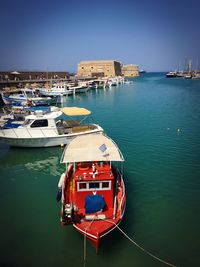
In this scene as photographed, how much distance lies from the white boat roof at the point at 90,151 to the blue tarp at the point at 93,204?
197 cm

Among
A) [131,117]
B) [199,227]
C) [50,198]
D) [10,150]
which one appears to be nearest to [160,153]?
[199,227]

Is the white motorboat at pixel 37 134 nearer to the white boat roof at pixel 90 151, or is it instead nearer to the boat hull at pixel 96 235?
the white boat roof at pixel 90 151

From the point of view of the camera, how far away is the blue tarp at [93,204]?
1028 centimetres

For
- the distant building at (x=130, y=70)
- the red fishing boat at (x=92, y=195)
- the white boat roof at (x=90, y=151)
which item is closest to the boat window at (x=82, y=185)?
the red fishing boat at (x=92, y=195)

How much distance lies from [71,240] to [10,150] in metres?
13.9

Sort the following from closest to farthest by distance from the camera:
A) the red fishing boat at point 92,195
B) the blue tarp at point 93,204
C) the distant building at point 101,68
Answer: the red fishing boat at point 92,195
the blue tarp at point 93,204
the distant building at point 101,68

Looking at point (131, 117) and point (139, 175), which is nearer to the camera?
point (139, 175)

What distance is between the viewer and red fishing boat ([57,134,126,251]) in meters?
9.80

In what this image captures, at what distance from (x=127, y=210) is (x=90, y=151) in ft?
12.4

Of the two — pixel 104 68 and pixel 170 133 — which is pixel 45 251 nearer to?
pixel 170 133

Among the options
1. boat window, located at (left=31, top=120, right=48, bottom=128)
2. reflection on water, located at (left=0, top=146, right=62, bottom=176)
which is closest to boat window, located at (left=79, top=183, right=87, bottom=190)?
reflection on water, located at (left=0, top=146, right=62, bottom=176)

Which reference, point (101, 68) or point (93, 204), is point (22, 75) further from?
point (93, 204)

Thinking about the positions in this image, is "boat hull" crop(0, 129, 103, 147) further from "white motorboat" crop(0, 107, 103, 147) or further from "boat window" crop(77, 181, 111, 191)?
"boat window" crop(77, 181, 111, 191)

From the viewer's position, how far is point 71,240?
34.7ft
